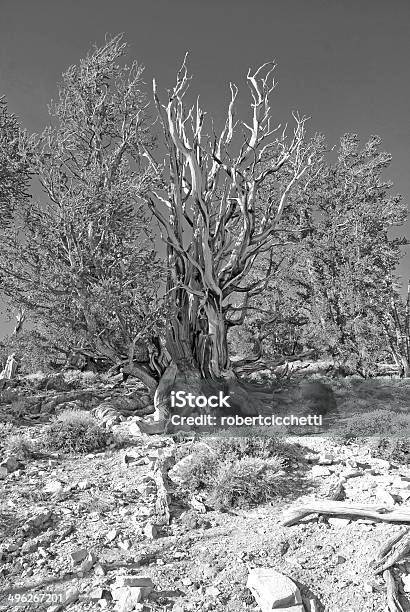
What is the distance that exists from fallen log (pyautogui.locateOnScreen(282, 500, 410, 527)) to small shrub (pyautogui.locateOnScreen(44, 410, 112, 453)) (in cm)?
382

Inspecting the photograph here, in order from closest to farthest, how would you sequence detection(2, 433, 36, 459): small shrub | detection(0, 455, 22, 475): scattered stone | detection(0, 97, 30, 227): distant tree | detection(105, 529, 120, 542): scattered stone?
detection(105, 529, 120, 542): scattered stone < detection(0, 455, 22, 475): scattered stone < detection(2, 433, 36, 459): small shrub < detection(0, 97, 30, 227): distant tree

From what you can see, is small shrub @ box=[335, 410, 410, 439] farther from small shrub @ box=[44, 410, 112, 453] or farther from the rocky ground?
small shrub @ box=[44, 410, 112, 453]

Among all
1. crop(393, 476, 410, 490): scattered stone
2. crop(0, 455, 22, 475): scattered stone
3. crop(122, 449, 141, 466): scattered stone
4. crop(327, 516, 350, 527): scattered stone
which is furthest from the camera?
crop(122, 449, 141, 466): scattered stone

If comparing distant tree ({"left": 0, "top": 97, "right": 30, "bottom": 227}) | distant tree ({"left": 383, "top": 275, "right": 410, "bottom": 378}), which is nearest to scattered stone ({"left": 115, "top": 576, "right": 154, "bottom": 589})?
distant tree ({"left": 0, "top": 97, "right": 30, "bottom": 227})

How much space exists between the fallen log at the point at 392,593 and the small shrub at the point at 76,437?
501 cm

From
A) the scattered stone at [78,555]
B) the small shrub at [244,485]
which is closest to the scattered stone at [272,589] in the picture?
the small shrub at [244,485]

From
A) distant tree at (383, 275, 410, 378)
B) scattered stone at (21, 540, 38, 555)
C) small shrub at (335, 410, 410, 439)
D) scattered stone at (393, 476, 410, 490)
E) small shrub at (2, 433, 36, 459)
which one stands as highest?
distant tree at (383, 275, 410, 378)

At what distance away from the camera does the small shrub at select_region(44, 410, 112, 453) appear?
7.75 metres

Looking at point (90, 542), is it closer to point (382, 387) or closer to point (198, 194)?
point (198, 194)

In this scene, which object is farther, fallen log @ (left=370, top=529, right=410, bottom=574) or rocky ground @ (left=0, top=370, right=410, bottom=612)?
fallen log @ (left=370, top=529, right=410, bottom=574)

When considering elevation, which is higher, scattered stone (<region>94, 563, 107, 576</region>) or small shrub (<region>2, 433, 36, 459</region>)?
small shrub (<region>2, 433, 36, 459</region>)

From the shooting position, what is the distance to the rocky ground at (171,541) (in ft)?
13.1

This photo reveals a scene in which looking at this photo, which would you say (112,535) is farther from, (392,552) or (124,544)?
(392,552)

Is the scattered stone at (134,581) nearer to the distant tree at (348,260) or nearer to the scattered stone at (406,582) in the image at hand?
the scattered stone at (406,582)
